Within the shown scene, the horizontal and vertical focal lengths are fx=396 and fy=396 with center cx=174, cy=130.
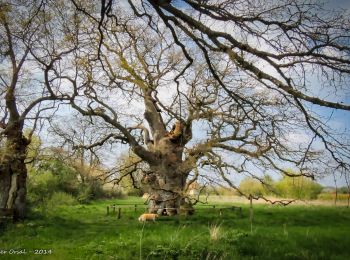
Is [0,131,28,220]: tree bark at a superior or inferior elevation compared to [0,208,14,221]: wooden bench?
superior

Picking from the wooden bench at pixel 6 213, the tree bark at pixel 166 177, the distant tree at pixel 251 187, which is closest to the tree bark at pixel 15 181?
the wooden bench at pixel 6 213

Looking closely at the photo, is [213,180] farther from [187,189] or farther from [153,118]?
[153,118]

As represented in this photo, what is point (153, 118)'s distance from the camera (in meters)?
21.3

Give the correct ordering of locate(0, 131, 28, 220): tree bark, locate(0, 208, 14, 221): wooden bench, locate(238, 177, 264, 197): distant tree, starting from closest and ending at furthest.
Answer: locate(0, 208, 14, 221): wooden bench → locate(0, 131, 28, 220): tree bark → locate(238, 177, 264, 197): distant tree

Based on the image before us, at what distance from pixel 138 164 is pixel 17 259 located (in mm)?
13531

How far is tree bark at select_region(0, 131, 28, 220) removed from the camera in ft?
53.5

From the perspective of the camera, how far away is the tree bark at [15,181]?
16.3 meters

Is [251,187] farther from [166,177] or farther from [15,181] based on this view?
[15,181]

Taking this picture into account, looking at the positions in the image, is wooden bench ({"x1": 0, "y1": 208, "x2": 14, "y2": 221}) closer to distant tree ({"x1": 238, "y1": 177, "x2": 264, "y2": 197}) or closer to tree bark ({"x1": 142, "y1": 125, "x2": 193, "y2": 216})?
tree bark ({"x1": 142, "y1": 125, "x2": 193, "y2": 216})

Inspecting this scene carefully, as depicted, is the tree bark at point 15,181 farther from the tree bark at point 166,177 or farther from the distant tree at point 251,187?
the distant tree at point 251,187

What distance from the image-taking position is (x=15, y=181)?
54.5ft

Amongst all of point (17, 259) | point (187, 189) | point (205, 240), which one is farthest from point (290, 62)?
point (187, 189)

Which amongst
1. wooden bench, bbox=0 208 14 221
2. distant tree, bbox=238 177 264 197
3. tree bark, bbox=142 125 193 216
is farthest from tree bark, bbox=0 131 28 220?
distant tree, bbox=238 177 264 197

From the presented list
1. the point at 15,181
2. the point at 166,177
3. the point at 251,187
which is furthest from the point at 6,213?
the point at 251,187
